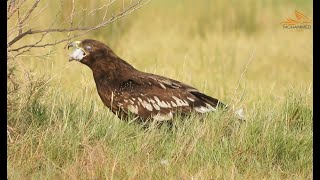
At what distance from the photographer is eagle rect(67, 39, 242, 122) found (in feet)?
25.6

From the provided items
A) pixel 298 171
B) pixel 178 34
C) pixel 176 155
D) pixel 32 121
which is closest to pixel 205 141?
pixel 176 155

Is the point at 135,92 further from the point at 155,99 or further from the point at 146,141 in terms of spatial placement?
the point at 146,141

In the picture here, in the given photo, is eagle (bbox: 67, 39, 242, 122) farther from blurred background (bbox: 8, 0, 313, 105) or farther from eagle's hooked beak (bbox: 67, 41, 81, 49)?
blurred background (bbox: 8, 0, 313, 105)

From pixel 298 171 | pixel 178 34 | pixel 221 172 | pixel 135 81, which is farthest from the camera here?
pixel 178 34

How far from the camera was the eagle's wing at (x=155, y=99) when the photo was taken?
307 inches

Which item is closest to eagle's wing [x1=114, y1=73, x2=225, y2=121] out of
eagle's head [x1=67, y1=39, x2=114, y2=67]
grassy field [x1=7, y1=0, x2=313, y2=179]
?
Answer: grassy field [x1=7, y1=0, x2=313, y2=179]

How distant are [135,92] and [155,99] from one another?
0.20 meters

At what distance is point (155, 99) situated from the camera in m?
7.88

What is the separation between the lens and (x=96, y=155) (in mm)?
6566

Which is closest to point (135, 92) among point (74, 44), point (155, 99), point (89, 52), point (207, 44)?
point (155, 99)

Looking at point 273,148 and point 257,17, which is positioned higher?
point 257,17

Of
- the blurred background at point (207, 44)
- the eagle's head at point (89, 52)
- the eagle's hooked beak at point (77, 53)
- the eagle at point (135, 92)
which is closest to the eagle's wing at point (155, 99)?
the eagle at point (135, 92)

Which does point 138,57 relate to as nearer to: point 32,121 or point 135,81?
point 135,81

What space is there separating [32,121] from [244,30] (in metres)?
7.65
